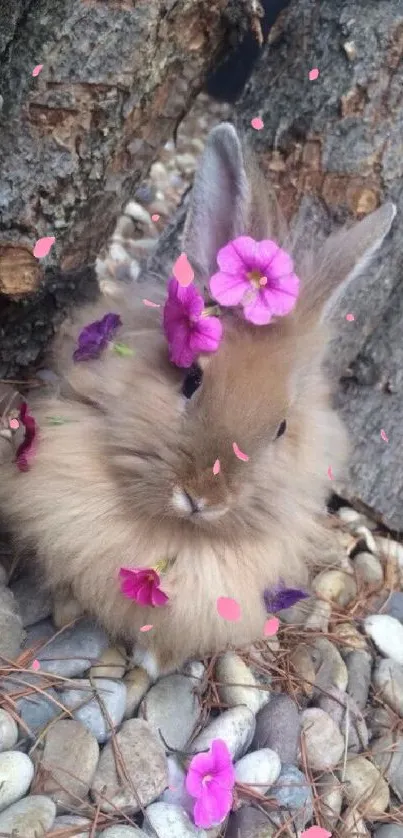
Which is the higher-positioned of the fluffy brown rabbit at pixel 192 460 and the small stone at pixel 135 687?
the fluffy brown rabbit at pixel 192 460

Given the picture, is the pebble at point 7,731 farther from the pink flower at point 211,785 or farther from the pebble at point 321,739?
the pebble at point 321,739

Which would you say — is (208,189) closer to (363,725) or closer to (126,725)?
(126,725)

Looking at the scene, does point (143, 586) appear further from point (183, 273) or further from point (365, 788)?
point (365, 788)

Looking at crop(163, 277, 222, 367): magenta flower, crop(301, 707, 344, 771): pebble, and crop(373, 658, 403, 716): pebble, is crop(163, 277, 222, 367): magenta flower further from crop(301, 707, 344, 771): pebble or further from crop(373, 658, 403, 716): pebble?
crop(373, 658, 403, 716): pebble

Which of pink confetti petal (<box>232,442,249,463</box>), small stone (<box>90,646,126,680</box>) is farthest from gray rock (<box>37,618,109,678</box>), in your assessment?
pink confetti petal (<box>232,442,249,463</box>)


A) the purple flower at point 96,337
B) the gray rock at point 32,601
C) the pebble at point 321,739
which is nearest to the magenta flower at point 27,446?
the purple flower at point 96,337

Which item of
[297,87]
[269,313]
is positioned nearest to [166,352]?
[269,313]
